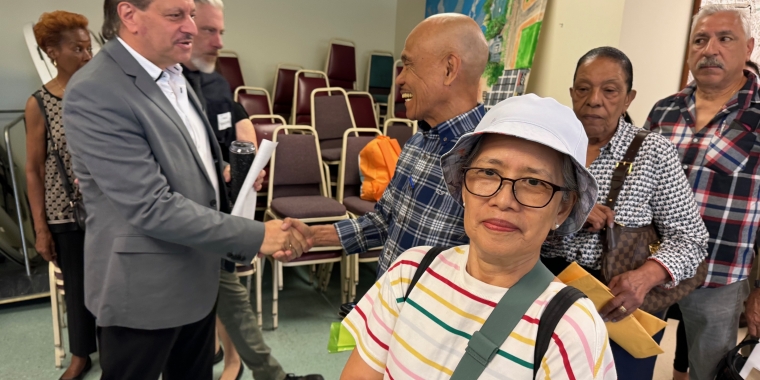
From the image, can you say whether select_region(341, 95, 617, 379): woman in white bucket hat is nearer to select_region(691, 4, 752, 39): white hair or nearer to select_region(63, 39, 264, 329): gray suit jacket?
select_region(63, 39, 264, 329): gray suit jacket

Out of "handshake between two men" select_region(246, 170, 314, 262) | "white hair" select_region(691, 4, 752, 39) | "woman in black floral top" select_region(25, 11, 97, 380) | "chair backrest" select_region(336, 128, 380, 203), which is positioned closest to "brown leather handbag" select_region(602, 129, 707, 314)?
"white hair" select_region(691, 4, 752, 39)

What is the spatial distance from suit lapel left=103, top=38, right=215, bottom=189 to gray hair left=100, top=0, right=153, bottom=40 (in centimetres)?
5

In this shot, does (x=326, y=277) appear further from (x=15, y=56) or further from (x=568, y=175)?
(x=15, y=56)

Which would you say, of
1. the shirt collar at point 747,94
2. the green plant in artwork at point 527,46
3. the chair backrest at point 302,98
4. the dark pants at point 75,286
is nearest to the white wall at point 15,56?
the chair backrest at point 302,98

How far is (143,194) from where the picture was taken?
1.33 m

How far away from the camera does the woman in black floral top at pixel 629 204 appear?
4.60 feet

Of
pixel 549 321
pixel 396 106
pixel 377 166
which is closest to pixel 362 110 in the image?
pixel 396 106

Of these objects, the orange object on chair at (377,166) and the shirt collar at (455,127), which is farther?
the orange object on chair at (377,166)

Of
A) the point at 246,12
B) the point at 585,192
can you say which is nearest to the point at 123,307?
the point at 585,192

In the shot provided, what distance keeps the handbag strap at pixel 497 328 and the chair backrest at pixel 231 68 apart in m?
5.11

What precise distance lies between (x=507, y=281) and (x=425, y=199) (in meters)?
0.46

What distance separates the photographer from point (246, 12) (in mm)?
5809

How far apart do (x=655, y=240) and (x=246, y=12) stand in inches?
215

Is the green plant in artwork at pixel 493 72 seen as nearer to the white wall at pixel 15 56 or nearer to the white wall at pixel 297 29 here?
the white wall at pixel 297 29
